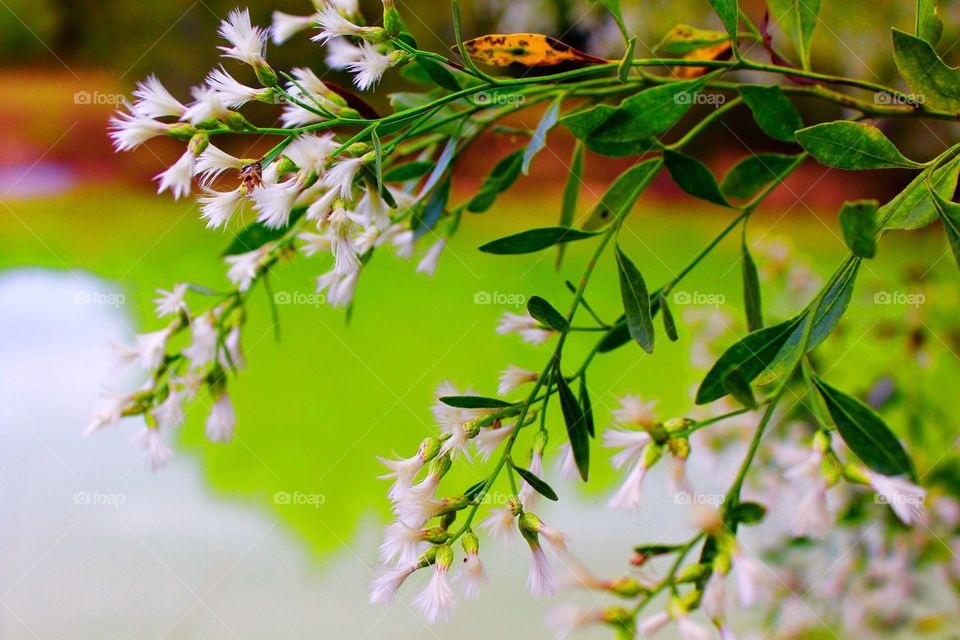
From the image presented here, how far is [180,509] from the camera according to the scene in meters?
0.83

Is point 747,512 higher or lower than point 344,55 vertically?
lower

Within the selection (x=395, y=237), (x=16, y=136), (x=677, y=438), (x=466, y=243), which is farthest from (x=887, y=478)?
(x=16, y=136)

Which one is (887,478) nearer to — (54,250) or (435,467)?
(435,467)

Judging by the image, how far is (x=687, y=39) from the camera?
0.33m

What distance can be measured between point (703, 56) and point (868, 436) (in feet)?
0.58

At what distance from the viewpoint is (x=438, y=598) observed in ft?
0.70

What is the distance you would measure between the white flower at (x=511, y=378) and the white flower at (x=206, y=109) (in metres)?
0.12

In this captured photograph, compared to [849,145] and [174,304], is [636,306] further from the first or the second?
[174,304]

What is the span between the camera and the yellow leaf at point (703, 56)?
1.03ft

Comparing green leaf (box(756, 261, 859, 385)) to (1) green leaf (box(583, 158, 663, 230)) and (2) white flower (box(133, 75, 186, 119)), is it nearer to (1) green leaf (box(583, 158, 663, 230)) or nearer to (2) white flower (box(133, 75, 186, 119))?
(1) green leaf (box(583, 158, 663, 230))

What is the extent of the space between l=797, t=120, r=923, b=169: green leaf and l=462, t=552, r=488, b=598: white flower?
15 centimetres

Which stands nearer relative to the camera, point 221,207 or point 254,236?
point 221,207

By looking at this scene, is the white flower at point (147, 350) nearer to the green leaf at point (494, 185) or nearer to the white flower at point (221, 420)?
the white flower at point (221, 420)

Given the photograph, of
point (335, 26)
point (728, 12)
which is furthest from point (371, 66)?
point (728, 12)
